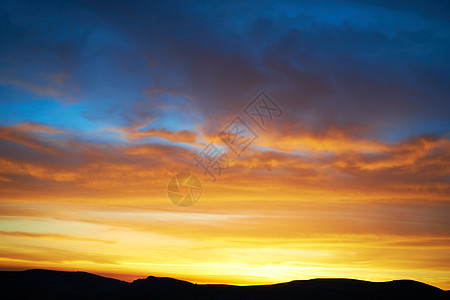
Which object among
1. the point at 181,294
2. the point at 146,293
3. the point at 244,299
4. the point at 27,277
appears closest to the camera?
the point at 244,299

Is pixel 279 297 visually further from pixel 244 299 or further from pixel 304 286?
pixel 304 286

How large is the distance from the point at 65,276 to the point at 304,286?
98.3 metres

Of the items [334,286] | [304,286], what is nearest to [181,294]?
[304,286]

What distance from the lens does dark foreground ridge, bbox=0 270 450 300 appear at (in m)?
129

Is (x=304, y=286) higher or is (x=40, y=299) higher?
(x=304, y=286)

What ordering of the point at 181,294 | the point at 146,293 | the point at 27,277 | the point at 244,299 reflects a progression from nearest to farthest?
1. the point at 244,299
2. the point at 181,294
3. the point at 146,293
4. the point at 27,277

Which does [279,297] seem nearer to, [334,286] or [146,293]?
[334,286]

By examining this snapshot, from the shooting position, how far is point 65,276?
174750 mm

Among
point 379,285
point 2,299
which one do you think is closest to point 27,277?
point 2,299

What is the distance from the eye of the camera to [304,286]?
477 feet

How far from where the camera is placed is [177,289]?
151125 millimetres

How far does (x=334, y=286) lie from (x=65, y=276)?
356ft

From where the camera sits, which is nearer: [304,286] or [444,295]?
[444,295]

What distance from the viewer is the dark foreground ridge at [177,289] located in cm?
12938
